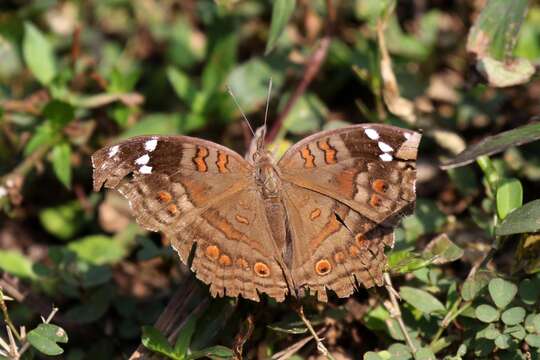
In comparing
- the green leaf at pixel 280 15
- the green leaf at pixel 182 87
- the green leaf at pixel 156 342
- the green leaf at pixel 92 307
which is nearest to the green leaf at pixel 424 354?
the green leaf at pixel 156 342

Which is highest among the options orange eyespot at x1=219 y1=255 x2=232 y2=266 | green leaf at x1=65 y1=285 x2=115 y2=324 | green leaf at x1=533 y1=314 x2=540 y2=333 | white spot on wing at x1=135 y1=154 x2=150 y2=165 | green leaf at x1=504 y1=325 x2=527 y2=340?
white spot on wing at x1=135 y1=154 x2=150 y2=165

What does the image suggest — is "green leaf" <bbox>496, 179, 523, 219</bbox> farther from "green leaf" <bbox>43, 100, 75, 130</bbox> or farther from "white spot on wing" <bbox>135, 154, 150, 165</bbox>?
"green leaf" <bbox>43, 100, 75, 130</bbox>

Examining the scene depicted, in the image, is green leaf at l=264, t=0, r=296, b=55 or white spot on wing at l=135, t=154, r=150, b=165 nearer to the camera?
white spot on wing at l=135, t=154, r=150, b=165

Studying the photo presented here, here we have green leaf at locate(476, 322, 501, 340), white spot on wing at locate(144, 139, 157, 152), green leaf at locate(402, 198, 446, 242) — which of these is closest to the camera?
green leaf at locate(476, 322, 501, 340)

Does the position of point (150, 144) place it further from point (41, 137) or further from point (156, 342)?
point (41, 137)

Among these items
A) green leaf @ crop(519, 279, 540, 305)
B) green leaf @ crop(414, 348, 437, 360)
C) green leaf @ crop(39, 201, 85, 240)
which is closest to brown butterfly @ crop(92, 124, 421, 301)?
green leaf @ crop(414, 348, 437, 360)
